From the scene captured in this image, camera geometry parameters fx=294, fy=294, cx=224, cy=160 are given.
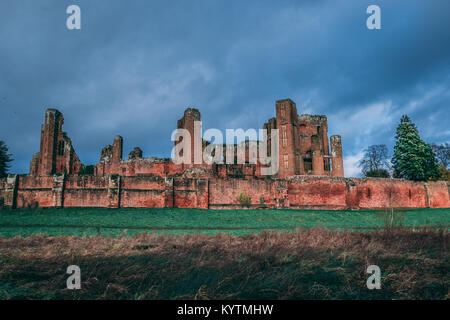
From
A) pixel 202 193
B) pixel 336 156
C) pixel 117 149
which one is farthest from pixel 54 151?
pixel 336 156

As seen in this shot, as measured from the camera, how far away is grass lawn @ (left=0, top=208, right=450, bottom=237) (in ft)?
55.0

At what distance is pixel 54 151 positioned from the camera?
32.4m

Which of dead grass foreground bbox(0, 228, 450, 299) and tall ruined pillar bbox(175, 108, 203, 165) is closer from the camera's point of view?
dead grass foreground bbox(0, 228, 450, 299)

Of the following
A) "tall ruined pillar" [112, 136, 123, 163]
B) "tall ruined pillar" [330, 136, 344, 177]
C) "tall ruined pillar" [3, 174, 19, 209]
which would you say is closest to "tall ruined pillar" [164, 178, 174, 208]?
"tall ruined pillar" [3, 174, 19, 209]

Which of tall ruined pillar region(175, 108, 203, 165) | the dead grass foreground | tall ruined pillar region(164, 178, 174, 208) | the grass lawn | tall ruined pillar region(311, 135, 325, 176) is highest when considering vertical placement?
tall ruined pillar region(175, 108, 203, 165)

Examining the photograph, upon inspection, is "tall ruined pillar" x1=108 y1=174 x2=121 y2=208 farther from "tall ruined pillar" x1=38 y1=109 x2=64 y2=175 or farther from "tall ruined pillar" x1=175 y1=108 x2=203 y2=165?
"tall ruined pillar" x1=38 y1=109 x2=64 y2=175

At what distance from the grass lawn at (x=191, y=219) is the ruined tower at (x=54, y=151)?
11931 mm

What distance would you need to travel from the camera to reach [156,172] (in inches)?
1246

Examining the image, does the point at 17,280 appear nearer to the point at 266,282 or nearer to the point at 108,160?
the point at 266,282

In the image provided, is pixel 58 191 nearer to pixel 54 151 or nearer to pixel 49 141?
pixel 49 141

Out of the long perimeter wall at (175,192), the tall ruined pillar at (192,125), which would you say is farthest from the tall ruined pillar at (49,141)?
the tall ruined pillar at (192,125)

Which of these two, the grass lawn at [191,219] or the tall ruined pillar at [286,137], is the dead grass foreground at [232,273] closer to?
the grass lawn at [191,219]

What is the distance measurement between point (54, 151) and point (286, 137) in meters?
26.6
